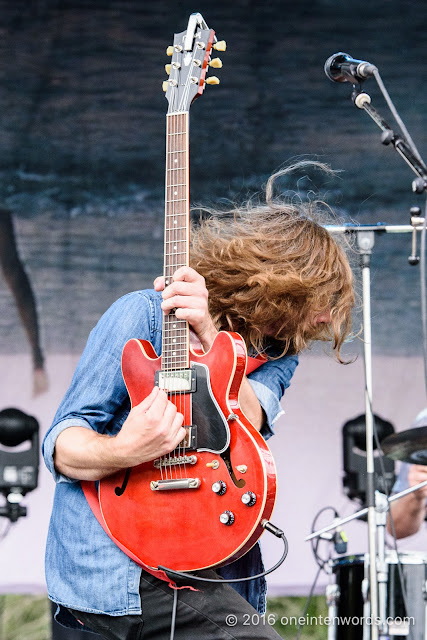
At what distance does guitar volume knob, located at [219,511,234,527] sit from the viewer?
183 cm

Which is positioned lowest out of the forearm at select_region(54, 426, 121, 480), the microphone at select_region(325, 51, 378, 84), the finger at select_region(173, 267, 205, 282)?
the forearm at select_region(54, 426, 121, 480)

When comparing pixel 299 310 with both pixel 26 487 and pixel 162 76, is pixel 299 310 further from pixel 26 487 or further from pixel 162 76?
pixel 162 76

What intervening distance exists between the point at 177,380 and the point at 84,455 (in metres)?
0.27

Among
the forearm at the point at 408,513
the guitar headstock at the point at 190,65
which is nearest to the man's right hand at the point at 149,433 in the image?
the guitar headstock at the point at 190,65

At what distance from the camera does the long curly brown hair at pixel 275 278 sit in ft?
7.59

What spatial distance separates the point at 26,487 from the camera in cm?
447

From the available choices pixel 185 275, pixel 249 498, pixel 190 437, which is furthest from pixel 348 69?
pixel 249 498

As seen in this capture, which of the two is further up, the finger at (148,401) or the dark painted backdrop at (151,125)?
the dark painted backdrop at (151,125)

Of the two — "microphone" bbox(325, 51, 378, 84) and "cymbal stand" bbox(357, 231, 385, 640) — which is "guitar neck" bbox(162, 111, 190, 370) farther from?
"cymbal stand" bbox(357, 231, 385, 640)

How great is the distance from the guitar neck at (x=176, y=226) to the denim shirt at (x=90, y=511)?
0.11 metres

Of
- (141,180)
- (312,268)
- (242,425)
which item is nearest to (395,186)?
(141,180)

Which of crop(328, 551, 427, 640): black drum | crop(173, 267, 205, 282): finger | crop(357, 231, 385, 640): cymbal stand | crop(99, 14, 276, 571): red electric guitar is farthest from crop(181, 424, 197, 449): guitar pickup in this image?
crop(328, 551, 427, 640): black drum

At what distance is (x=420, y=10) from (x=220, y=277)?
335 centimetres

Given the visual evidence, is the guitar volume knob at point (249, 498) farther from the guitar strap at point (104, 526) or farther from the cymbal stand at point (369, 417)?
the cymbal stand at point (369, 417)
